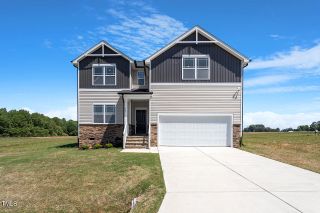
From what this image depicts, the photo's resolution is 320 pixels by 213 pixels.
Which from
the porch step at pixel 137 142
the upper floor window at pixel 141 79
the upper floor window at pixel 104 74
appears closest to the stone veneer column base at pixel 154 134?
the porch step at pixel 137 142

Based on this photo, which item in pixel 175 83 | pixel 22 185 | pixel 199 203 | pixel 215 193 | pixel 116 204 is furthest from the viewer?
pixel 175 83

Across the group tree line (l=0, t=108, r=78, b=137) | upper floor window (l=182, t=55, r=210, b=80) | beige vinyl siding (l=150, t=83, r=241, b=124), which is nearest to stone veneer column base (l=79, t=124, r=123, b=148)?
beige vinyl siding (l=150, t=83, r=241, b=124)

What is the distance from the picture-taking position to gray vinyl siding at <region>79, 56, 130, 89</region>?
2464cm

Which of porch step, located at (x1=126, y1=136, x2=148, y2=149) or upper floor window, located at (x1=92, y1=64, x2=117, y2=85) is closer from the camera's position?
porch step, located at (x1=126, y1=136, x2=148, y2=149)

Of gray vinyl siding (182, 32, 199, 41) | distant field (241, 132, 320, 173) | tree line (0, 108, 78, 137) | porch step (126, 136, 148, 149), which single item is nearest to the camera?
distant field (241, 132, 320, 173)

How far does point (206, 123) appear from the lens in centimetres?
2397

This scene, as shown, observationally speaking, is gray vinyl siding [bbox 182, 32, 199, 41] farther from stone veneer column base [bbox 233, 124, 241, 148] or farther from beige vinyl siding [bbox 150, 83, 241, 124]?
stone veneer column base [bbox 233, 124, 241, 148]

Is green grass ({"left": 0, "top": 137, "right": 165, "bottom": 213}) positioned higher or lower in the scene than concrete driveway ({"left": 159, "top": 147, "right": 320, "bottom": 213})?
lower

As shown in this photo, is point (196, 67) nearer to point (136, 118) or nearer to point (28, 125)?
point (136, 118)

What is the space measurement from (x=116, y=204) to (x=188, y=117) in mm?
14424

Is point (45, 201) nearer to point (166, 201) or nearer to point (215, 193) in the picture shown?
point (166, 201)

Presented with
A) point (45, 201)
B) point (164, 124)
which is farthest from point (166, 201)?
point (164, 124)

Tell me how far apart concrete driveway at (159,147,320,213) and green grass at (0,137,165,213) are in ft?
1.86

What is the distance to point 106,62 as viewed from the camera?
81.1ft
